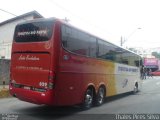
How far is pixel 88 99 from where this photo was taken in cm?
1359

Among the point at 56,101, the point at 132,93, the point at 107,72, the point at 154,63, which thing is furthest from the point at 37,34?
the point at 154,63

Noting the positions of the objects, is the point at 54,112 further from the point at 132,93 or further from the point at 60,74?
the point at 132,93

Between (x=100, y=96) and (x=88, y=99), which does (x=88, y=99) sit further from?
(x=100, y=96)

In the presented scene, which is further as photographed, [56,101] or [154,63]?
[154,63]

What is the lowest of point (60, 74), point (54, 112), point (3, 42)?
point (54, 112)

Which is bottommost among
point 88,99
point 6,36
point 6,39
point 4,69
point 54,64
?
point 88,99

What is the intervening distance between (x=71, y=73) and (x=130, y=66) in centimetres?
918

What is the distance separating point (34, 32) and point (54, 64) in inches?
64.7

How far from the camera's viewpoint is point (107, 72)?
15836 mm

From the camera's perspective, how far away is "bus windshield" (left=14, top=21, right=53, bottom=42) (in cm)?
1142

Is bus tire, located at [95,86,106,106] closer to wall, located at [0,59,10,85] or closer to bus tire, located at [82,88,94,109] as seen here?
bus tire, located at [82,88,94,109]

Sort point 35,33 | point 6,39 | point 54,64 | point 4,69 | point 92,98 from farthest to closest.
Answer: point 6,39 → point 4,69 → point 92,98 → point 35,33 → point 54,64

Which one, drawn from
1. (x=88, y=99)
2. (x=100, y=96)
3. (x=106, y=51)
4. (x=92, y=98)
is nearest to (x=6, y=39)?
(x=106, y=51)

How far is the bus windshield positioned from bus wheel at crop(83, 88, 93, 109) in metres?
3.20
